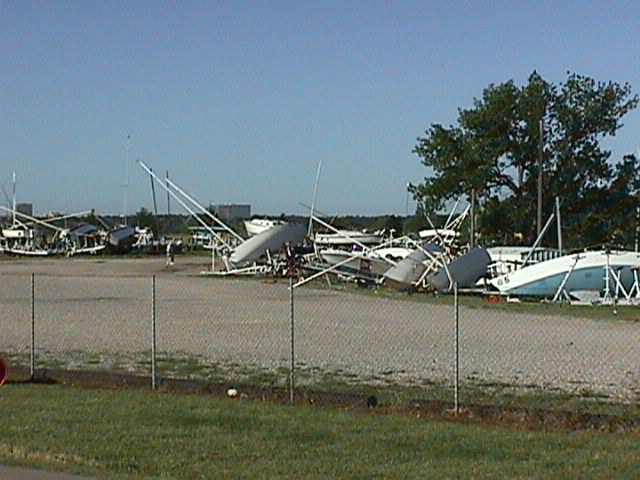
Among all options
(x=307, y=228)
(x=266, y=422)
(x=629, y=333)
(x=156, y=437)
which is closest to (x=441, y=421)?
(x=266, y=422)

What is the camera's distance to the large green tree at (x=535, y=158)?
51.3 meters

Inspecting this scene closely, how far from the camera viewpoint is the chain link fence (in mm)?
16375

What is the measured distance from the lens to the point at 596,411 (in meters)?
13.3

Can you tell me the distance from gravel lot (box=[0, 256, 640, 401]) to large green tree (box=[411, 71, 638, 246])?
16462mm

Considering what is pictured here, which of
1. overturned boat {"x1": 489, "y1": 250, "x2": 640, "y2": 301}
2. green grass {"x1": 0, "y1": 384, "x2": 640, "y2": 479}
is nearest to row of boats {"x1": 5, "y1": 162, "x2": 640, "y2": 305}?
overturned boat {"x1": 489, "y1": 250, "x2": 640, "y2": 301}

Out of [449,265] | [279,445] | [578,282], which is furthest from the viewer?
[449,265]

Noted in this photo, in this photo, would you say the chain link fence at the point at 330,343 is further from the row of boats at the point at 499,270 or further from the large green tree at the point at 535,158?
the large green tree at the point at 535,158

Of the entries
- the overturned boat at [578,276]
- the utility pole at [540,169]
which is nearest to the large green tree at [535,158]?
the utility pole at [540,169]

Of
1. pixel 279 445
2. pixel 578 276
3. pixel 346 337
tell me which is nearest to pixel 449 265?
pixel 578 276

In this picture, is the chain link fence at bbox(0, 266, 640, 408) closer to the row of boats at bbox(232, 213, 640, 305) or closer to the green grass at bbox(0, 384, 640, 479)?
the green grass at bbox(0, 384, 640, 479)

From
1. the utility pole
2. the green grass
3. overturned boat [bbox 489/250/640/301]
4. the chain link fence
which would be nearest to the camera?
the green grass

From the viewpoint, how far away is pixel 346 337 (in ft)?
75.4

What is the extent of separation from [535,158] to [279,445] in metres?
42.4

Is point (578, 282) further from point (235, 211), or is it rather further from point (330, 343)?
point (235, 211)
